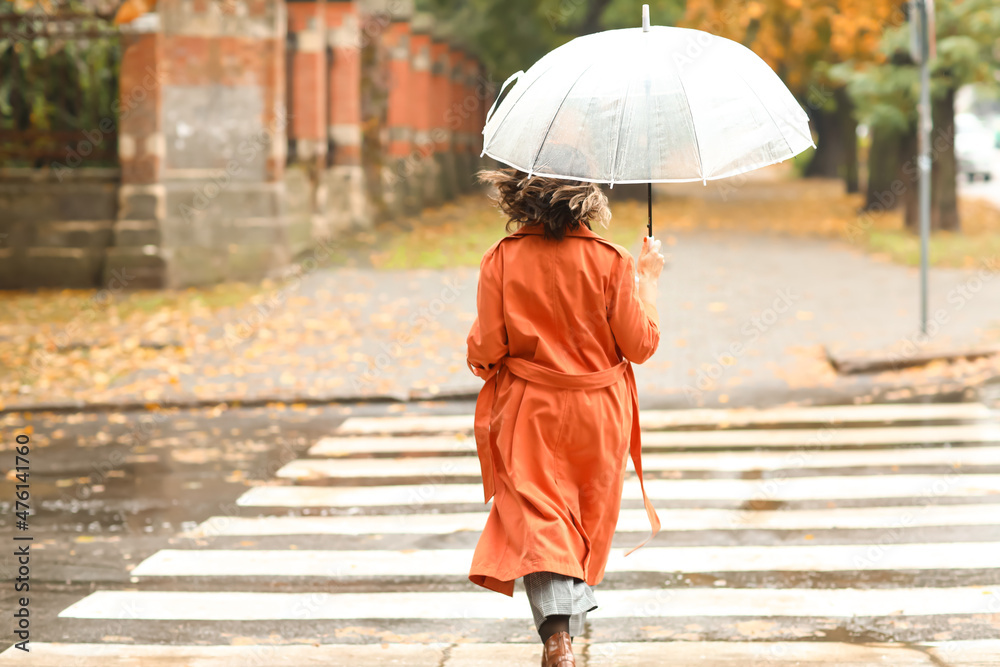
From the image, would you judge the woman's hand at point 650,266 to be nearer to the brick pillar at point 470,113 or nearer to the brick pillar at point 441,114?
the brick pillar at point 441,114

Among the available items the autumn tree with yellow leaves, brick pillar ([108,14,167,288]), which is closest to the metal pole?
brick pillar ([108,14,167,288])

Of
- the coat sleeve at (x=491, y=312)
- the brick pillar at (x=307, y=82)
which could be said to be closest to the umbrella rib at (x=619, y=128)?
the coat sleeve at (x=491, y=312)

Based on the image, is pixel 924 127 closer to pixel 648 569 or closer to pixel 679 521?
pixel 679 521

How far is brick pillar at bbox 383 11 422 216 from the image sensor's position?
27.6 meters

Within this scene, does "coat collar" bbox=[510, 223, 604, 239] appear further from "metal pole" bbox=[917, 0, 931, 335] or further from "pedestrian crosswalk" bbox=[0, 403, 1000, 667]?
"metal pole" bbox=[917, 0, 931, 335]

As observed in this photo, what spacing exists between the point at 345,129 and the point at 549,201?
62.7 ft

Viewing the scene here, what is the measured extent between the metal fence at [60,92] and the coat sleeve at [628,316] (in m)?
14.1

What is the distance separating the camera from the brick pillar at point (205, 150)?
16391mm

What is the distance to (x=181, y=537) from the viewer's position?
6551 mm

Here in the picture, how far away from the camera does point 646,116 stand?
4.04 metres

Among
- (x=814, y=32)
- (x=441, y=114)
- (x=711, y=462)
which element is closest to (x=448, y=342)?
(x=711, y=462)

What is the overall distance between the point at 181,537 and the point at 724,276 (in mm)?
11330

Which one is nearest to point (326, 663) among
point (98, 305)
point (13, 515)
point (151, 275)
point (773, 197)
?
point (13, 515)

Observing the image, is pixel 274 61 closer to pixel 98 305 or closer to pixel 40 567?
pixel 98 305
